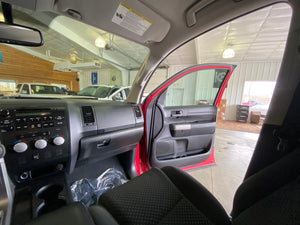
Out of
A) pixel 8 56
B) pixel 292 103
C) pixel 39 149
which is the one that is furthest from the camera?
pixel 8 56

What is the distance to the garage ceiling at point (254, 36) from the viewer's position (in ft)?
10.5

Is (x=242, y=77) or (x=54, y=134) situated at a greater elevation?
(x=242, y=77)

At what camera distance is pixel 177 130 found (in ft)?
5.59

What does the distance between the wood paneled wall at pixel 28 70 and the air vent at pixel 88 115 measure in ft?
22.7

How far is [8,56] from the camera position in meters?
5.20

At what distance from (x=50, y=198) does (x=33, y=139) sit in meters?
0.42

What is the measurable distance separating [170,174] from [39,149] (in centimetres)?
91

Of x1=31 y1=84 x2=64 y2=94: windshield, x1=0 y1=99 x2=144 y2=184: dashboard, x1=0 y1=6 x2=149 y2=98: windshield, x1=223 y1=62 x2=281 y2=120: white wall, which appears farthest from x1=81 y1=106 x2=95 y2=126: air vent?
x1=223 y1=62 x2=281 y2=120: white wall

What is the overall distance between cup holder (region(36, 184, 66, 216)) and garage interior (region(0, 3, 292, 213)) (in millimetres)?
1722

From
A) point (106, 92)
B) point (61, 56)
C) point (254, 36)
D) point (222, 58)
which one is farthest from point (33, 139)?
point (222, 58)

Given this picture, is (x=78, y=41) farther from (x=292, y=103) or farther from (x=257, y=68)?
(x=257, y=68)

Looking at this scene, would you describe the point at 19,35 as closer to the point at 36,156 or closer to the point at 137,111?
the point at 36,156

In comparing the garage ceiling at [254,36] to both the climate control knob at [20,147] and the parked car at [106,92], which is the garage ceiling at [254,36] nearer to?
the parked car at [106,92]

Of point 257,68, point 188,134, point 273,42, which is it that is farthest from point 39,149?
point 257,68
